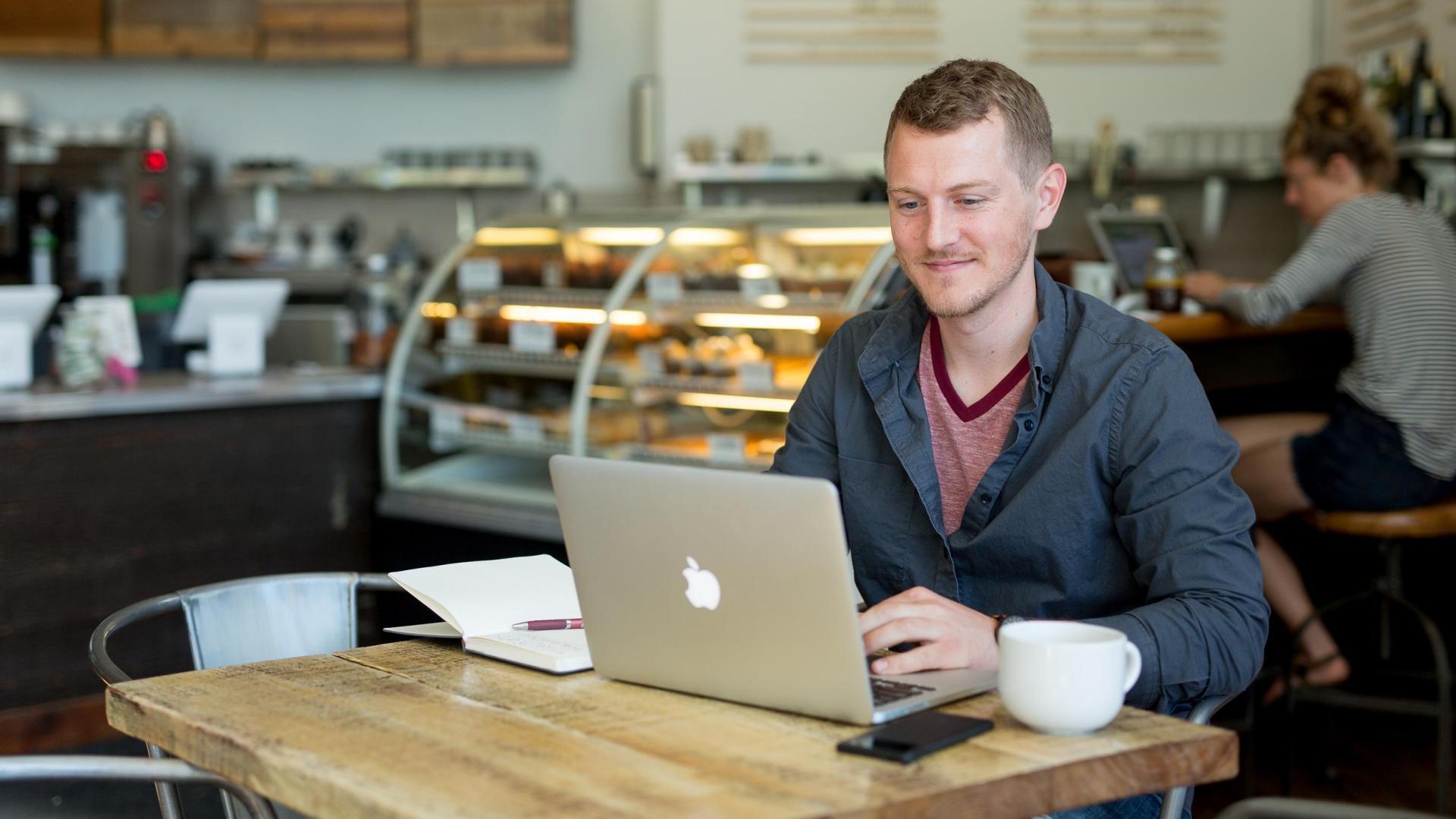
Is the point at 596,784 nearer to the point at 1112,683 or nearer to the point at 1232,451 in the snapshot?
the point at 1112,683

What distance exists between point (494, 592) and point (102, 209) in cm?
610

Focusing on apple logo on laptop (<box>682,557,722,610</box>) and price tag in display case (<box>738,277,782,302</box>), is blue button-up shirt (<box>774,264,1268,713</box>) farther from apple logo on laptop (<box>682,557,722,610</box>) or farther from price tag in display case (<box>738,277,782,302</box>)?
price tag in display case (<box>738,277,782,302</box>)

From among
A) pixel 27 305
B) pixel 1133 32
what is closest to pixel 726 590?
pixel 27 305

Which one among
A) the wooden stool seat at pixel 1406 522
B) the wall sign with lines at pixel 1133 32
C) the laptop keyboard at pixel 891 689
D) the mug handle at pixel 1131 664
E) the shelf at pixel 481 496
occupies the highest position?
the wall sign with lines at pixel 1133 32

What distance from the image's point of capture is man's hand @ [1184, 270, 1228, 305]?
3553mm

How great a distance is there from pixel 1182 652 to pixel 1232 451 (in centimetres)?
26

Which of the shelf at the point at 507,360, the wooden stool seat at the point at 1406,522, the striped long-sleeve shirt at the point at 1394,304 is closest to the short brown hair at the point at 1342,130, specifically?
the striped long-sleeve shirt at the point at 1394,304

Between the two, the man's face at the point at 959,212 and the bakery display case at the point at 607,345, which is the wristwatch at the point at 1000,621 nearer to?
the man's face at the point at 959,212

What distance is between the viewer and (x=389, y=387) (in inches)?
168

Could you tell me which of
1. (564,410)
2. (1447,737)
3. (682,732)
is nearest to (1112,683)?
(682,732)

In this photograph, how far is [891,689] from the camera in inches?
52.3

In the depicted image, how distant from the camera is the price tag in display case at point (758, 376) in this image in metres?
3.62

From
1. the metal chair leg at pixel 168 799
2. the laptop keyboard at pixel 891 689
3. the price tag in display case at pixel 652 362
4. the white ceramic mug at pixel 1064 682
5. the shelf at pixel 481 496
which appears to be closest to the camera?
the white ceramic mug at pixel 1064 682

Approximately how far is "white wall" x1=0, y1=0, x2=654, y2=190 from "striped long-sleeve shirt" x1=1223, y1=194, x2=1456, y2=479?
436 centimetres
